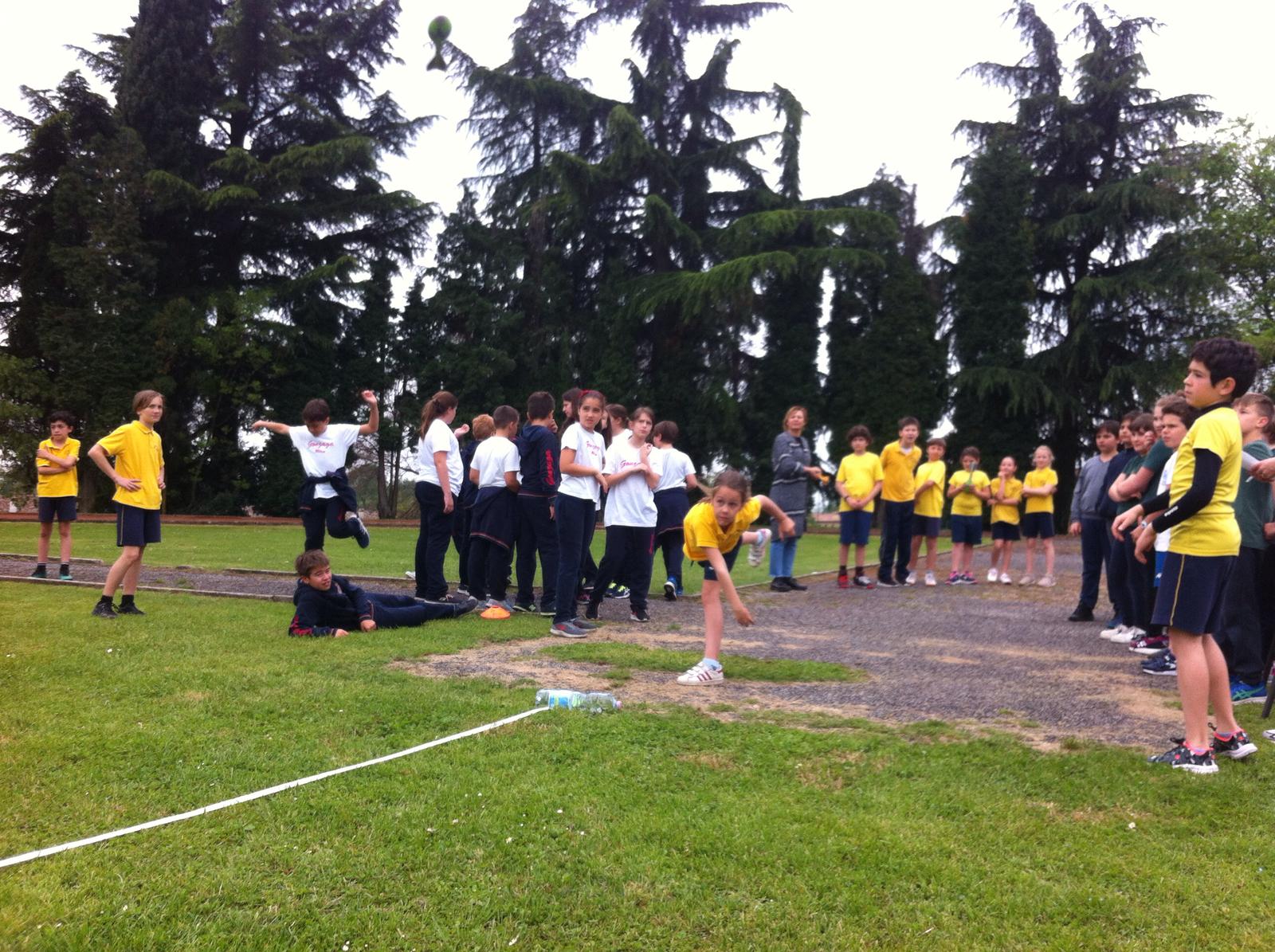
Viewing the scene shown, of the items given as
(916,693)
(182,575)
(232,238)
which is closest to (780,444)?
(916,693)

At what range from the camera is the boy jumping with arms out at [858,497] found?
12.5 meters

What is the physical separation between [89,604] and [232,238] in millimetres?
25490

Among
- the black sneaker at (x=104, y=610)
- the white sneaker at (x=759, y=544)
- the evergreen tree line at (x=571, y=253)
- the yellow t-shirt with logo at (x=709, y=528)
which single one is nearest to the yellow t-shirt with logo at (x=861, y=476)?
the white sneaker at (x=759, y=544)

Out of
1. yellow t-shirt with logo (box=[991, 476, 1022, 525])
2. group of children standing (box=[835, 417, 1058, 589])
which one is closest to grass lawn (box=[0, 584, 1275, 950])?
group of children standing (box=[835, 417, 1058, 589])

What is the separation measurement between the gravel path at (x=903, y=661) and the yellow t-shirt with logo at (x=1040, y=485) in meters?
1.67

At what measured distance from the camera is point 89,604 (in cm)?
865

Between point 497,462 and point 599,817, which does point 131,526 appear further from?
point 599,817

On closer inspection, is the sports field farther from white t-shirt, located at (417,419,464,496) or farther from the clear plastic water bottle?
white t-shirt, located at (417,419,464,496)

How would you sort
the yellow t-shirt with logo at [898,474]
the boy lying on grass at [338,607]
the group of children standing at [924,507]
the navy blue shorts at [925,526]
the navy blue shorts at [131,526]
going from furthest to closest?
the navy blue shorts at [925,526], the yellow t-shirt with logo at [898,474], the group of children standing at [924,507], the navy blue shorts at [131,526], the boy lying on grass at [338,607]

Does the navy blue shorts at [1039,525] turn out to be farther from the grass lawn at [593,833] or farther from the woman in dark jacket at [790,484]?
the grass lawn at [593,833]

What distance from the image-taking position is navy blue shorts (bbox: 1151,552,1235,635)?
14.9ft

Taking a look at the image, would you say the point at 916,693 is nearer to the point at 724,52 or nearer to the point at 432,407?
the point at 432,407

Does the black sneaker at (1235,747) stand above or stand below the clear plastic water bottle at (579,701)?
above

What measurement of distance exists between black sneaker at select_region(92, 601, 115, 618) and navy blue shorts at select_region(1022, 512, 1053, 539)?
1088 cm
